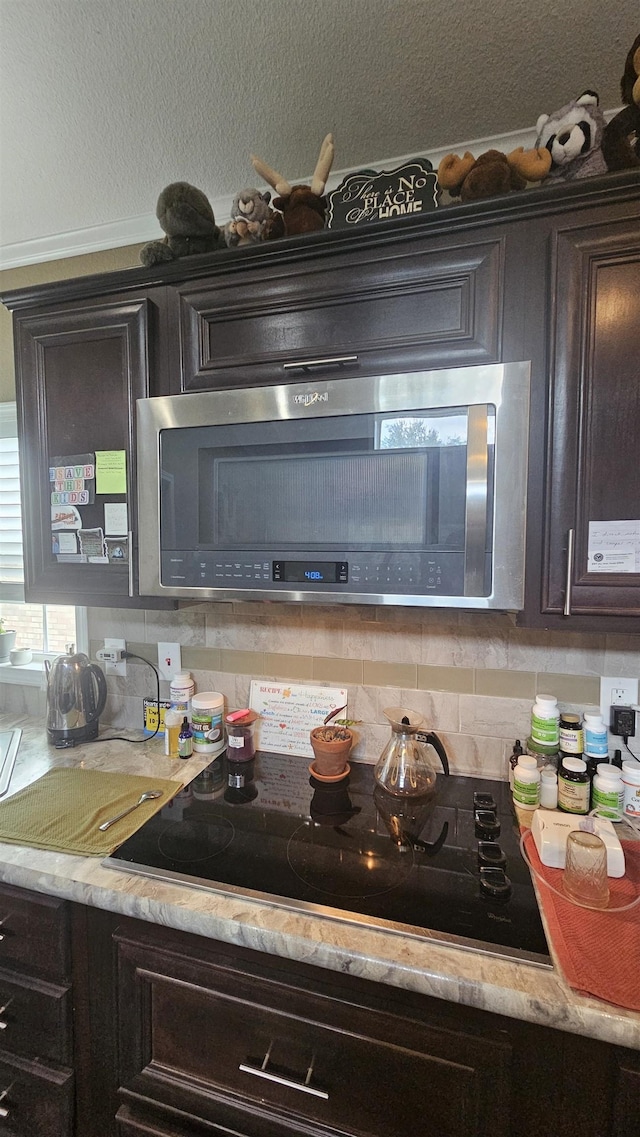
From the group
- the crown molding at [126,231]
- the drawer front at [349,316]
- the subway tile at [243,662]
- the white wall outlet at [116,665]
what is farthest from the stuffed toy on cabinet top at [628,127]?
the white wall outlet at [116,665]

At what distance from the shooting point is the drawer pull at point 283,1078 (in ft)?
2.52

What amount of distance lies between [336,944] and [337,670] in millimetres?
693

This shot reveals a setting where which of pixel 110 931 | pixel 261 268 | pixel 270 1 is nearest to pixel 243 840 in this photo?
pixel 110 931

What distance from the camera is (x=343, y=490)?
0.98m

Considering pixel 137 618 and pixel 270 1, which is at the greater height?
pixel 270 1

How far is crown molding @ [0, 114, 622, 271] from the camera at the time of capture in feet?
4.06

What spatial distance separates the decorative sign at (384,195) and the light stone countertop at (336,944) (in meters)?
1.27

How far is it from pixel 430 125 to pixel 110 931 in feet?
6.22

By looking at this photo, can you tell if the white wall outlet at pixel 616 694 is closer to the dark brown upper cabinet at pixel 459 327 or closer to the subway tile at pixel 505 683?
the subway tile at pixel 505 683

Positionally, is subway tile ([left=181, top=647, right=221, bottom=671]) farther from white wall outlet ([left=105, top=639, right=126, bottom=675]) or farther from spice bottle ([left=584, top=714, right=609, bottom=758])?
spice bottle ([left=584, top=714, right=609, bottom=758])

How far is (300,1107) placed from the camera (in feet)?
2.59

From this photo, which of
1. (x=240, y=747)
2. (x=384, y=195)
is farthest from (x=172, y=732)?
(x=384, y=195)

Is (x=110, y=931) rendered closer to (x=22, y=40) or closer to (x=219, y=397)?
(x=219, y=397)

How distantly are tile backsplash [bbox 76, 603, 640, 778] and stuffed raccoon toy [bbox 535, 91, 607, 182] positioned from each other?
2.95 ft
